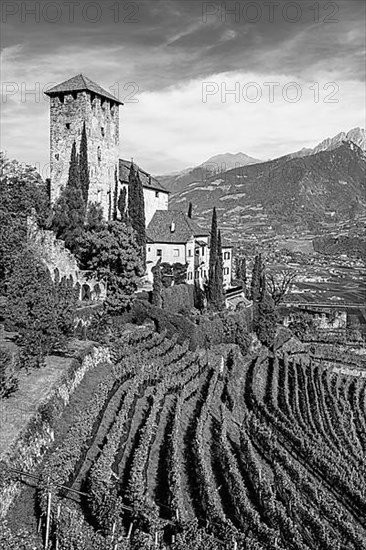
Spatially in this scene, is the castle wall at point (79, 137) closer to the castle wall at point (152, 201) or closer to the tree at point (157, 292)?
the castle wall at point (152, 201)

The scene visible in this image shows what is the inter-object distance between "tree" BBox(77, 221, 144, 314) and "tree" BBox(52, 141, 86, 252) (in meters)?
2.19

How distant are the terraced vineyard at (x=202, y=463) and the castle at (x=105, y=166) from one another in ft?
52.5

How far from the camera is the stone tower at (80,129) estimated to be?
51.8 meters

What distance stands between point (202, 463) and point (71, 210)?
30.8 metres

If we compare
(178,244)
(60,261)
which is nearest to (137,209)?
(178,244)

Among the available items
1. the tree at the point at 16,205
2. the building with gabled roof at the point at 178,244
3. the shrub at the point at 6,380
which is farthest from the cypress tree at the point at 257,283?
the shrub at the point at 6,380

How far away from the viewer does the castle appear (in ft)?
171

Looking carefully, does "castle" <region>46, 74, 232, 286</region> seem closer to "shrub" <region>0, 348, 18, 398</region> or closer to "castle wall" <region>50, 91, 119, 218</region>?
"castle wall" <region>50, 91, 119, 218</region>

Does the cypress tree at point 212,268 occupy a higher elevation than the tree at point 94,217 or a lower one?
lower

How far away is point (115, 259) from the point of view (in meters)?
44.5

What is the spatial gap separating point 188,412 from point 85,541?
15.4 meters

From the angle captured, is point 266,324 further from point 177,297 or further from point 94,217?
point 94,217

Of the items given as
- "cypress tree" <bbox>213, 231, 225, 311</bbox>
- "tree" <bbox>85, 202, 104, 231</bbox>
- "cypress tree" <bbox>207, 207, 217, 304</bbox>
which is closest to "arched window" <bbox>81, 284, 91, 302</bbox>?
→ "tree" <bbox>85, 202, 104, 231</bbox>

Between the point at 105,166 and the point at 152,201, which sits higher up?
the point at 105,166
